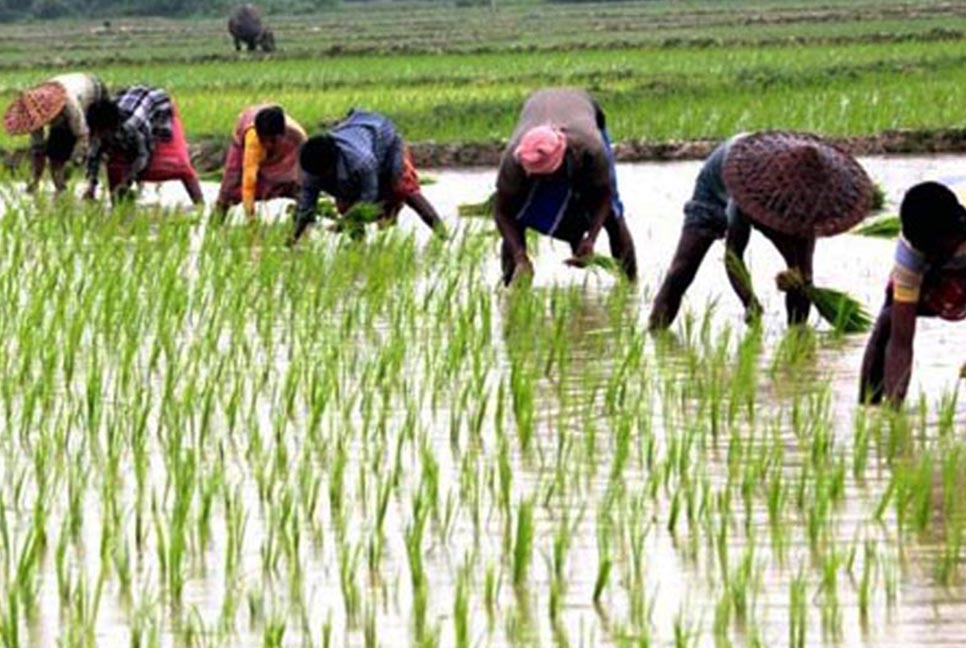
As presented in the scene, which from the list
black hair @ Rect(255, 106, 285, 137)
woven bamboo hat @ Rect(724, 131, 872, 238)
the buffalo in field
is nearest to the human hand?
woven bamboo hat @ Rect(724, 131, 872, 238)

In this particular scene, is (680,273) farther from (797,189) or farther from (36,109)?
(36,109)

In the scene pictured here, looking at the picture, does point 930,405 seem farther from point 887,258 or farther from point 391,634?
point 887,258

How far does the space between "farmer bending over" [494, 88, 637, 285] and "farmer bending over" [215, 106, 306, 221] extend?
5.91 ft

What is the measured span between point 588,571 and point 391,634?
531mm

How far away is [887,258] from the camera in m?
9.36

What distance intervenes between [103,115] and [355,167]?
6.45 ft

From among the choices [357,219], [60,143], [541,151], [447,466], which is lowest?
[60,143]

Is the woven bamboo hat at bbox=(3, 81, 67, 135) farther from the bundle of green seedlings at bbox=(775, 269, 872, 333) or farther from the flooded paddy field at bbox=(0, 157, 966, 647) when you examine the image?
the bundle of green seedlings at bbox=(775, 269, 872, 333)

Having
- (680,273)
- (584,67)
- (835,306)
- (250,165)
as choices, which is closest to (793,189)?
(835,306)

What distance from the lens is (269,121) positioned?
9898 mm

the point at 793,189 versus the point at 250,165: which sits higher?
the point at 793,189

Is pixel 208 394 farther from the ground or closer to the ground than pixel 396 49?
farther from the ground

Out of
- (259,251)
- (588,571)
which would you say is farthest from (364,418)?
(259,251)

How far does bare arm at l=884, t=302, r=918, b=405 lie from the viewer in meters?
5.65
